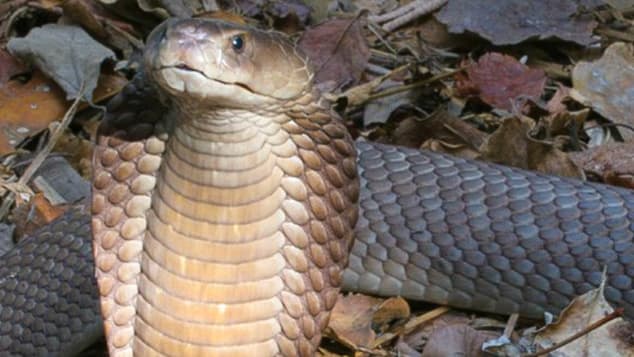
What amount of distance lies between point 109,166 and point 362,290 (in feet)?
4.87

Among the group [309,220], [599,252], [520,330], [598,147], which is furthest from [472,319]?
[309,220]

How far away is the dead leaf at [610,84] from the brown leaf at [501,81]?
152 millimetres

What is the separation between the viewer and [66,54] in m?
4.73

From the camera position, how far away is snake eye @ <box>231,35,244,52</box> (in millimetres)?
2289

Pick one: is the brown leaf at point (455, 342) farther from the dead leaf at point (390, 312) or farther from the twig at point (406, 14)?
the twig at point (406, 14)

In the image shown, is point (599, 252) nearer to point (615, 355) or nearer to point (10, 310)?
point (615, 355)

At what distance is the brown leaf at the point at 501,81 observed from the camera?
462 centimetres

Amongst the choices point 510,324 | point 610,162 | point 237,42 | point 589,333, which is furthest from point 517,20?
point 237,42

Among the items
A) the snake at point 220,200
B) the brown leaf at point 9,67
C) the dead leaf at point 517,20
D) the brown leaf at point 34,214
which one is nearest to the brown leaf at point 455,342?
the snake at point 220,200

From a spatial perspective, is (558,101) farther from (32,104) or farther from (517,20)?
(32,104)

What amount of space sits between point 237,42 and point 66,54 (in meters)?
2.57

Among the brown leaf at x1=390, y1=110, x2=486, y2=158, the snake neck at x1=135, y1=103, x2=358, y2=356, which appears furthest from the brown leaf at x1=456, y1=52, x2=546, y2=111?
the snake neck at x1=135, y1=103, x2=358, y2=356

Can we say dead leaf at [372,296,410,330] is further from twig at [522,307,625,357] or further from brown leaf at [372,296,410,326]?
twig at [522,307,625,357]

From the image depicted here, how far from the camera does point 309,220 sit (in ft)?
8.88
